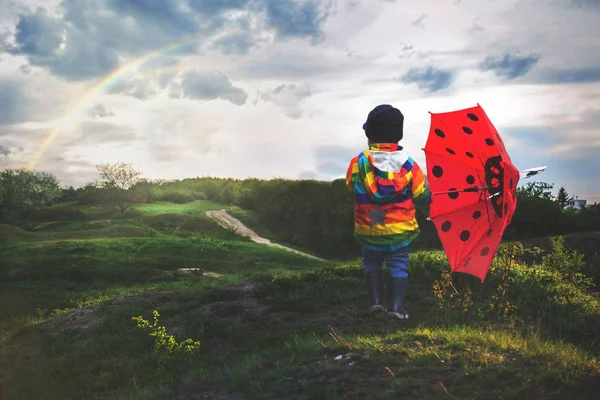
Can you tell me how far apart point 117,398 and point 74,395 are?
1.12 meters

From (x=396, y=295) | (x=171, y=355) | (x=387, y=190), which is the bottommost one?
(x=171, y=355)

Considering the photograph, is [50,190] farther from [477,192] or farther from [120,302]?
[477,192]

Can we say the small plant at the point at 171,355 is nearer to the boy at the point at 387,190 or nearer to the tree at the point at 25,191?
the boy at the point at 387,190

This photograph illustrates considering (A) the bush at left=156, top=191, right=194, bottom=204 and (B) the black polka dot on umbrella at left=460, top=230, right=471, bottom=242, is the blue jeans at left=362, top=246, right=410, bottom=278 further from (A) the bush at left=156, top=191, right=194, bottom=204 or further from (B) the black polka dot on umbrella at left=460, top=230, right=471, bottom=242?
(A) the bush at left=156, top=191, right=194, bottom=204

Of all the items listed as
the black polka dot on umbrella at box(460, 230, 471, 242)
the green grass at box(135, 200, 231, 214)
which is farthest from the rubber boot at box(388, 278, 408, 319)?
the green grass at box(135, 200, 231, 214)

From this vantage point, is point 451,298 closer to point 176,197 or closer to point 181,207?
point 181,207

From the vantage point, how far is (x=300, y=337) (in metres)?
7.88

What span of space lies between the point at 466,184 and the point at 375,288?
6.42 ft

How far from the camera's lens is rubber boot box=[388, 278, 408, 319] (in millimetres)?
7715

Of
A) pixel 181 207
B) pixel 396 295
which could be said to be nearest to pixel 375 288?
pixel 396 295

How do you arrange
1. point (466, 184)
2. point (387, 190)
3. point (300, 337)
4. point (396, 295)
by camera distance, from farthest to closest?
point (300, 337), point (396, 295), point (466, 184), point (387, 190)

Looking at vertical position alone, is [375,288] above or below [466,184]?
below

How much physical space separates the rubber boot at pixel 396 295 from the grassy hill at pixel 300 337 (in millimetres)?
231

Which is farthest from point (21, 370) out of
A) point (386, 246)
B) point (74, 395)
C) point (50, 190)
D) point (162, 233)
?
point (50, 190)
